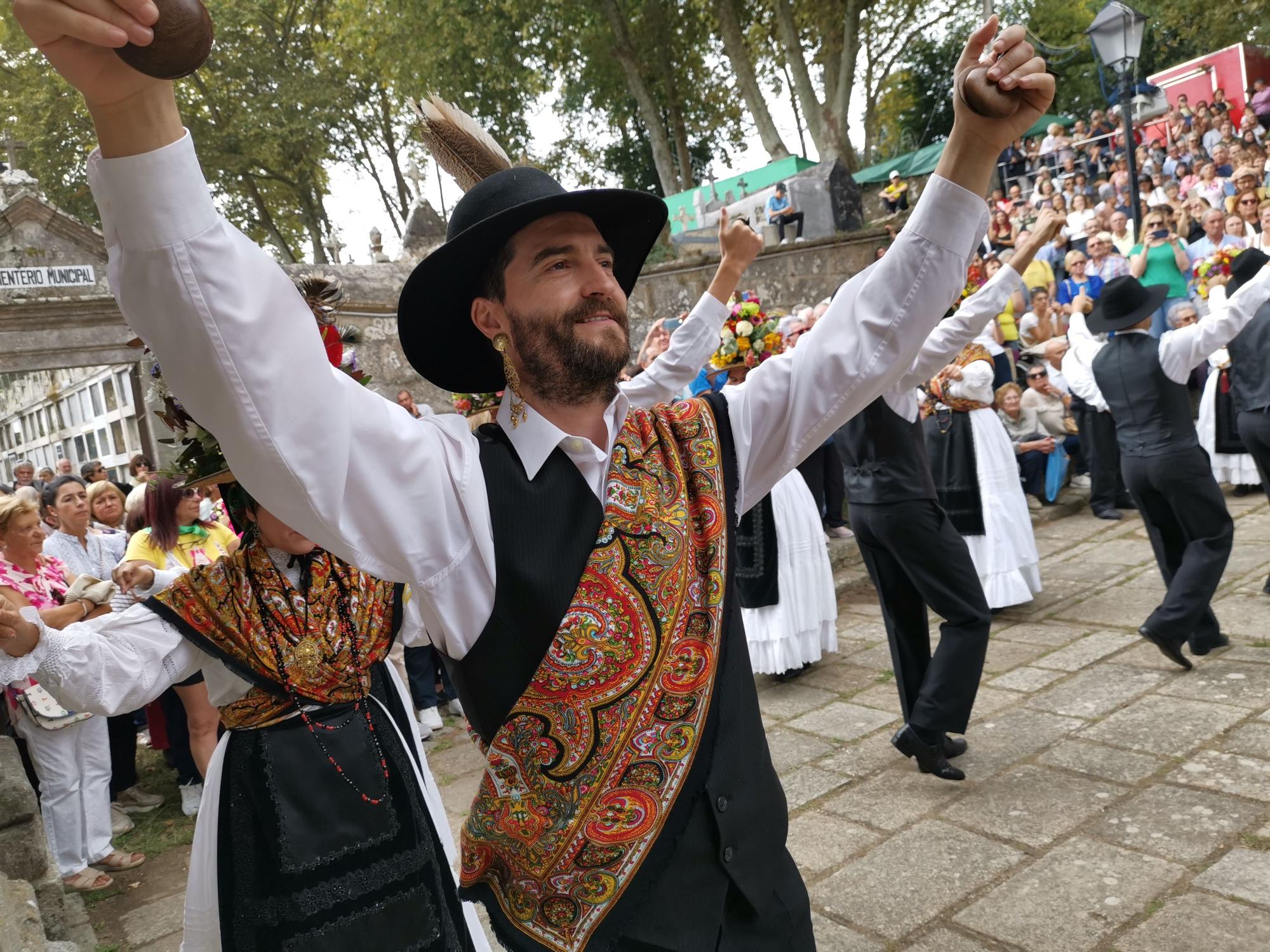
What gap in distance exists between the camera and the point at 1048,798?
13.0ft

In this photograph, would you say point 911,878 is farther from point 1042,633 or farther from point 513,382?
point 1042,633

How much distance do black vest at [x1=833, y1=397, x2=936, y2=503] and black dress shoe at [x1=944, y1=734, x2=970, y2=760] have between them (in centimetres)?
110

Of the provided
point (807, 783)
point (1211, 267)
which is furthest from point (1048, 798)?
point (1211, 267)

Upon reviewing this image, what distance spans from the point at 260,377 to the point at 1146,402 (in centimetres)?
518

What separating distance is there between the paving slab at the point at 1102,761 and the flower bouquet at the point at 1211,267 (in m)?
5.30

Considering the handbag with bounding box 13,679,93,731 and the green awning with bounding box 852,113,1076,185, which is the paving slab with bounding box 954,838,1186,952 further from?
the green awning with bounding box 852,113,1076,185

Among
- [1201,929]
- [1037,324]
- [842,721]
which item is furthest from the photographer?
[1037,324]

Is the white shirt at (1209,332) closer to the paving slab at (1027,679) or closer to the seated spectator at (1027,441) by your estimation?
the paving slab at (1027,679)

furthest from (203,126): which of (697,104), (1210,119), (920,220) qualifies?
(920,220)

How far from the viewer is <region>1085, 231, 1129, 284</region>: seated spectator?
10031 millimetres

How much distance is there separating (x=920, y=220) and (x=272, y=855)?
2.15m

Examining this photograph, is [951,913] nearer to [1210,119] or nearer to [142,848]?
[142,848]

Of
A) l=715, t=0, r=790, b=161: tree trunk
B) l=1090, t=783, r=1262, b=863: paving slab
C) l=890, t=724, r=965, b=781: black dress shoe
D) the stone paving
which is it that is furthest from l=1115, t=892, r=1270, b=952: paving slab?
l=715, t=0, r=790, b=161: tree trunk

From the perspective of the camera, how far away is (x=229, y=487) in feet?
9.08
